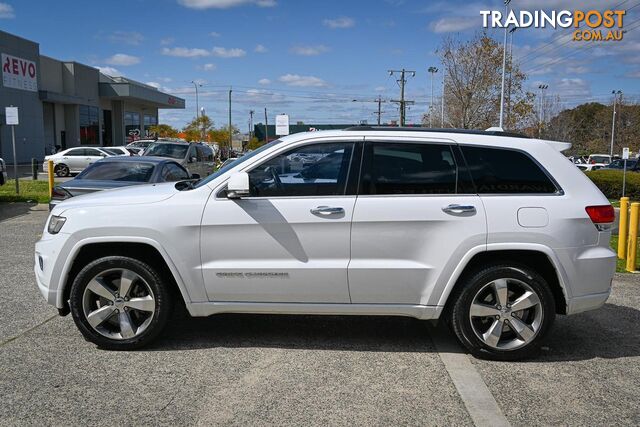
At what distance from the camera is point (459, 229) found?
458 cm

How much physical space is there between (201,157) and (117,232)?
631 inches

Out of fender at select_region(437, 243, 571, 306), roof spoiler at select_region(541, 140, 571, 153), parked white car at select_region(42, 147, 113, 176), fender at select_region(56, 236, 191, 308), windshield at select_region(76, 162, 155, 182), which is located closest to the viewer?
fender at select_region(437, 243, 571, 306)

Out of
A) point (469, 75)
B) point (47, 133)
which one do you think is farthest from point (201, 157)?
point (47, 133)

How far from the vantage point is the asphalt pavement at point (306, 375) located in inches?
149

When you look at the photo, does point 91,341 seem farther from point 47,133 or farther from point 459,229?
point 47,133

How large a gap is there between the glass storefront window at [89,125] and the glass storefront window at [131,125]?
23.0 feet

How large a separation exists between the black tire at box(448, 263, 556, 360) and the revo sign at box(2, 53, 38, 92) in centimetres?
3924

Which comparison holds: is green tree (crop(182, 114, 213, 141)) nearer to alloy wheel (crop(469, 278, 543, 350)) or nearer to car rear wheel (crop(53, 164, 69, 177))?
car rear wheel (crop(53, 164, 69, 177))

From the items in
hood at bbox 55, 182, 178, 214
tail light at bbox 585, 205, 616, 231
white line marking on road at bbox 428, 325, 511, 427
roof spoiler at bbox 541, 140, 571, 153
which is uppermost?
roof spoiler at bbox 541, 140, 571, 153

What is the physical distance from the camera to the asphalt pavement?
3.77m

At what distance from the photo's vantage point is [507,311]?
15.3 ft

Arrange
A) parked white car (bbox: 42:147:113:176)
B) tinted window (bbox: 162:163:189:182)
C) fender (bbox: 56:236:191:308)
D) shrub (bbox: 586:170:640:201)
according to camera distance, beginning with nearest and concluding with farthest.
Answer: fender (bbox: 56:236:191:308) → tinted window (bbox: 162:163:189:182) → shrub (bbox: 586:170:640:201) → parked white car (bbox: 42:147:113:176)

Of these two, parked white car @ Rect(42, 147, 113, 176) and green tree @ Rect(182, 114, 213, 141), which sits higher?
green tree @ Rect(182, 114, 213, 141)

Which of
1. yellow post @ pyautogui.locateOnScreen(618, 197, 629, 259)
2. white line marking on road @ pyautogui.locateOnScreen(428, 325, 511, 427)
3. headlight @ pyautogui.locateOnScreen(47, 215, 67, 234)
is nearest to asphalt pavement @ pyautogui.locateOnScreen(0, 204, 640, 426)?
white line marking on road @ pyautogui.locateOnScreen(428, 325, 511, 427)
